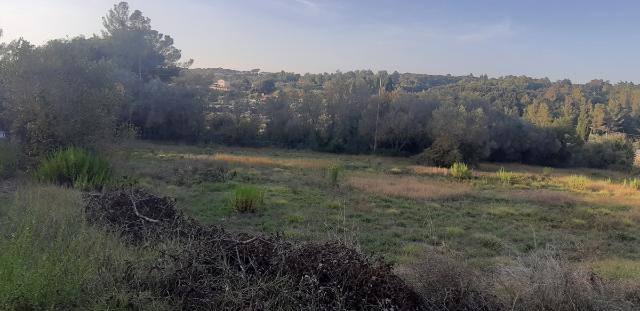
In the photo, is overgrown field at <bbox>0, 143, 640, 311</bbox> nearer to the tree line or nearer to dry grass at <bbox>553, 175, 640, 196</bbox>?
dry grass at <bbox>553, 175, 640, 196</bbox>

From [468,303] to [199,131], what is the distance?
3889 cm

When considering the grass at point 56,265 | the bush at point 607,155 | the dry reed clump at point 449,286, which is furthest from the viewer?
the bush at point 607,155

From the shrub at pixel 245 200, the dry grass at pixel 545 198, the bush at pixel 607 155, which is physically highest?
the shrub at pixel 245 200

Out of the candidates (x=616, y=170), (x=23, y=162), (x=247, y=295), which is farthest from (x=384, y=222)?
(x=616, y=170)

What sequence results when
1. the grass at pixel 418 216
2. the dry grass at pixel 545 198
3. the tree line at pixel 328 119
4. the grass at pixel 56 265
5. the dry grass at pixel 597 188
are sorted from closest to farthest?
the grass at pixel 56 265
the grass at pixel 418 216
the dry grass at pixel 545 198
the dry grass at pixel 597 188
the tree line at pixel 328 119

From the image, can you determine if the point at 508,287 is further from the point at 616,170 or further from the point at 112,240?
the point at 616,170

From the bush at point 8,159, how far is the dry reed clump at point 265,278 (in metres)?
9.16

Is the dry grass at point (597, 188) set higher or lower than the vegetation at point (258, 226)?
lower

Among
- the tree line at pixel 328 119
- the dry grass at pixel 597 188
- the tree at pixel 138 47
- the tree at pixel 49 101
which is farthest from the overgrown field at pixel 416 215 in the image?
the tree at pixel 138 47

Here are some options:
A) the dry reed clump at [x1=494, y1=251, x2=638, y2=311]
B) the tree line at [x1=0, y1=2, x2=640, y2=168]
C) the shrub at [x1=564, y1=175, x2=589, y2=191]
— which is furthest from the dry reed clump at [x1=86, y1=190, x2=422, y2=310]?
the tree line at [x1=0, y1=2, x2=640, y2=168]

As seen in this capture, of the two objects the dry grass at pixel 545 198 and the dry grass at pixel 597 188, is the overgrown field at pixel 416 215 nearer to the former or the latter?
the dry grass at pixel 545 198

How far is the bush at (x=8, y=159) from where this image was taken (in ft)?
38.0

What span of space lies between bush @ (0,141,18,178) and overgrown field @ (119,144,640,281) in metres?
3.04

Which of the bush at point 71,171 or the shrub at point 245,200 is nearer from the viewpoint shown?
the bush at point 71,171
